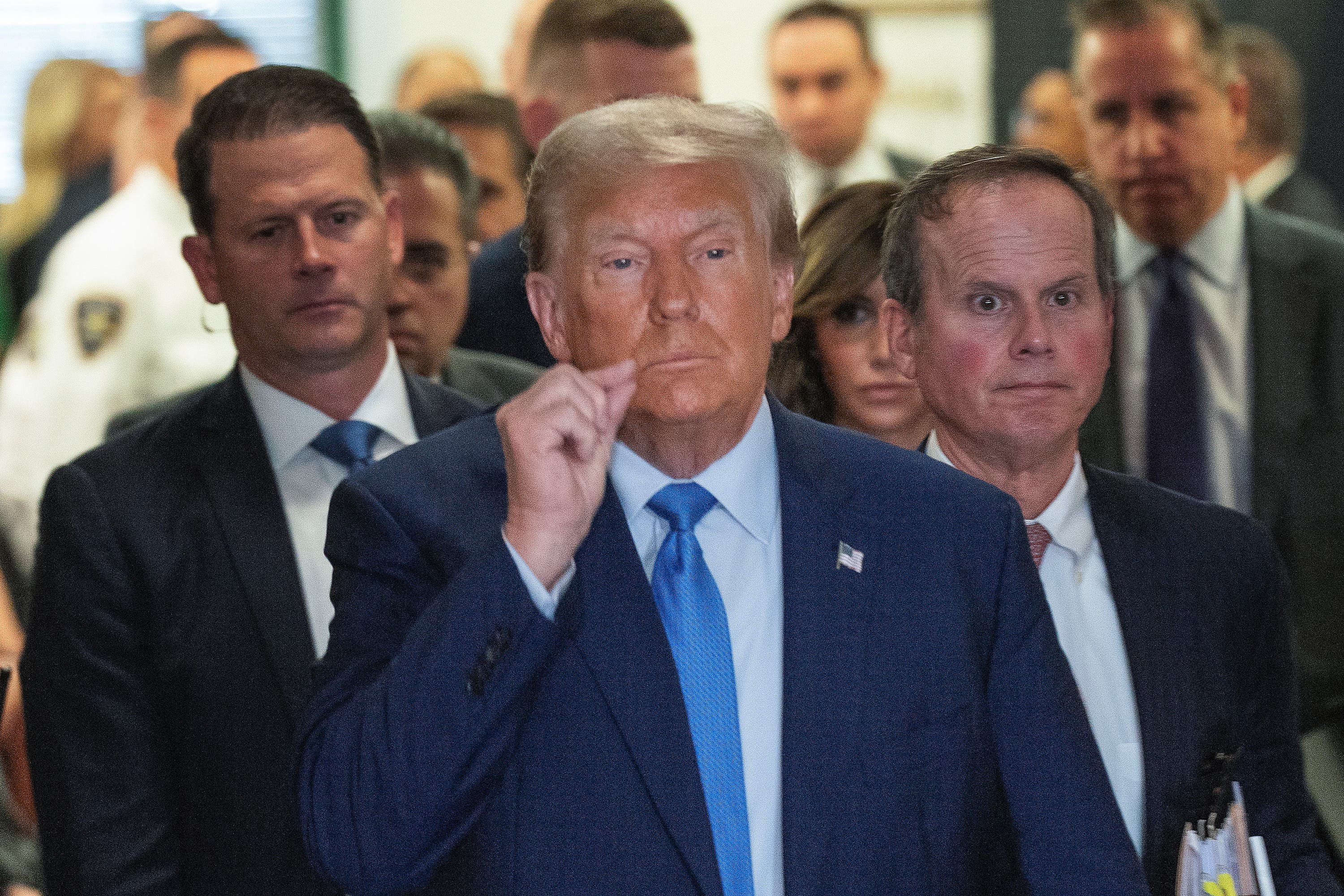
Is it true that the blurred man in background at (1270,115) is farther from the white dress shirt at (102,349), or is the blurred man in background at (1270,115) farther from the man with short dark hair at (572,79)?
the white dress shirt at (102,349)

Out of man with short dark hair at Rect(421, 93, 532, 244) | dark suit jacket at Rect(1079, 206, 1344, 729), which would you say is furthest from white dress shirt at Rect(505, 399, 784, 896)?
man with short dark hair at Rect(421, 93, 532, 244)

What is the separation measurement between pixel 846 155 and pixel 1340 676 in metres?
2.79

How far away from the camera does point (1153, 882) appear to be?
2064 millimetres

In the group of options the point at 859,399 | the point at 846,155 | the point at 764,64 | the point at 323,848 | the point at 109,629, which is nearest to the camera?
the point at 323,848

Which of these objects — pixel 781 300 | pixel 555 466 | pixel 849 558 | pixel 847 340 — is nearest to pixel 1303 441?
pixel 847 340

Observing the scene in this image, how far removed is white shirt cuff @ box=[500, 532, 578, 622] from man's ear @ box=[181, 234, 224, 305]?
4.72 feet

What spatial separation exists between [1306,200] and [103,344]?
353 centimetres

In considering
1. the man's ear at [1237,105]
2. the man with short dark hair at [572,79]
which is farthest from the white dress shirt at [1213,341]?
the man with short dark hair at [572,79]

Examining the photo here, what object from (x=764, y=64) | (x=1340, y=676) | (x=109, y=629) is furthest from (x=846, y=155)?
(x=109, y=629)

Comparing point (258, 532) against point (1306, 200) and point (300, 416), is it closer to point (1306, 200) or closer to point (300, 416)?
point (300, 416)

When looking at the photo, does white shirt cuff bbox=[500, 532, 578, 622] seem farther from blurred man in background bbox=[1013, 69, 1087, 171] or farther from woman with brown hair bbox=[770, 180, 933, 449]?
blurred man in background bbox=[1013, 69, 1087, 171]

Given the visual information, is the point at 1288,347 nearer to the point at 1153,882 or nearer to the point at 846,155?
the point at 1153,882

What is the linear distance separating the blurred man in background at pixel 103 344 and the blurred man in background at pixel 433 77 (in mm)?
1571

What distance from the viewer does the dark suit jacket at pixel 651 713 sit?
64.9 inches
